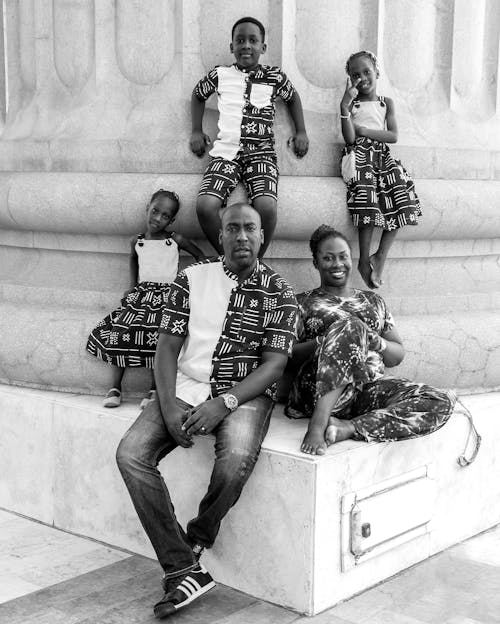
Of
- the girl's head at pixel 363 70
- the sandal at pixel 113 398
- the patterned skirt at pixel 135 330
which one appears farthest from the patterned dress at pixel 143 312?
the girl's head at pixel 363 70

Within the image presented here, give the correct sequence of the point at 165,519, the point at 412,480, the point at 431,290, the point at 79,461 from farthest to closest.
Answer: the point at 431,290
the point at 79,461
the point at 412,480
the point at 165,519

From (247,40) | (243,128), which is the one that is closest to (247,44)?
(247,40)

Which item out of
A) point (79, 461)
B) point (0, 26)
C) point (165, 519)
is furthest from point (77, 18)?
point (165, 519)

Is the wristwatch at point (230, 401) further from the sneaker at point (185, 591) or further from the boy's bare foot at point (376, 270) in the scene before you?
the boy's bare foot at point (376, 270)

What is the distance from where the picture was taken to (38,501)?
473 cm

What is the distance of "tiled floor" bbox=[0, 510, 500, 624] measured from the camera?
11.8ft

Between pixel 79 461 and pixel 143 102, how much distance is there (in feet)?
6.29

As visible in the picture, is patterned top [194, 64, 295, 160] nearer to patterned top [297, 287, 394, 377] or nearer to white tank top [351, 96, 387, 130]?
white tank top [351, 96, 387, 130]

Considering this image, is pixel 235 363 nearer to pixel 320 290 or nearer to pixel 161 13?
pixel 320 290

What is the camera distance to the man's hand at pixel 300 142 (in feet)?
15.7

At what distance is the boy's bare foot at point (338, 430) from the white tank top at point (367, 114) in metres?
1.72

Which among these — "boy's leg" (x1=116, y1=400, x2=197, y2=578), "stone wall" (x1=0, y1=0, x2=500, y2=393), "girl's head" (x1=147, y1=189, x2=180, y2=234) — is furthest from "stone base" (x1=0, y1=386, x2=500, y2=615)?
"girl's head" (x1=147, y1=189, x2=180, y2=234)

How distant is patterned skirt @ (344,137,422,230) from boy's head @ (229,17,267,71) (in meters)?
0.70

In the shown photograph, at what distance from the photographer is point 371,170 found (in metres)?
4.81
